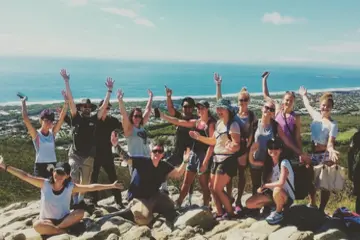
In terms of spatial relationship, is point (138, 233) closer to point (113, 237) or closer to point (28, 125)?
point (113, 237)

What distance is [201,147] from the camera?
22.0ft

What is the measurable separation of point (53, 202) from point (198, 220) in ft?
7.79

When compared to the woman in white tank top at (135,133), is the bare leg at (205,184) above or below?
below

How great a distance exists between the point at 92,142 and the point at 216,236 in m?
2.72

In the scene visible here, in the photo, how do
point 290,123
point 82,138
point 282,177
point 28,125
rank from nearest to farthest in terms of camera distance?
1. point 282,177
2. point 290,123
3. point 28,125
4. point 82,138

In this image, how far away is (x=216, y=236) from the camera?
6.01m

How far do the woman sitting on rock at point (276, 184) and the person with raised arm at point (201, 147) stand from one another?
2.75 ft

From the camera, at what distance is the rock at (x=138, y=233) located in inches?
238

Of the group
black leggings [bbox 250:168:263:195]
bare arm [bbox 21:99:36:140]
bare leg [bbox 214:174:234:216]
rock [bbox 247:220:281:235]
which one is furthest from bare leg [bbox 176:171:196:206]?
bare arm [bbox 21:99:36:140]

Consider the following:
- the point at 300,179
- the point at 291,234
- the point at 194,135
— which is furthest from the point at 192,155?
the point at 291,234

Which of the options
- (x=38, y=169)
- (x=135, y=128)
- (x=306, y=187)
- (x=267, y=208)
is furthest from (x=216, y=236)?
(x=38, y=169)

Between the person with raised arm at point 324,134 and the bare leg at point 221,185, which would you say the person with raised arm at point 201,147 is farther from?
the person with raised arm at point 324,134

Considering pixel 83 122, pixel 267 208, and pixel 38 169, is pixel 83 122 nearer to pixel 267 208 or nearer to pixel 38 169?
pixel 38 169

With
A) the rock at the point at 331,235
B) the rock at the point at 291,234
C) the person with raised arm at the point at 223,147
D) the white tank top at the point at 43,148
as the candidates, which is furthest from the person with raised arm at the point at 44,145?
the rock at the point at 331,235
